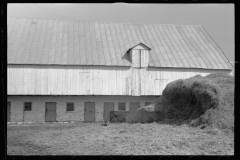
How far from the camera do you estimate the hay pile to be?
10508 mm

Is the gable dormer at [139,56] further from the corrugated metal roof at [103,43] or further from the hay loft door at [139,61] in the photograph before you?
the corrugated metal roof at [103,43]

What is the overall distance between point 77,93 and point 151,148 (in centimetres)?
1483

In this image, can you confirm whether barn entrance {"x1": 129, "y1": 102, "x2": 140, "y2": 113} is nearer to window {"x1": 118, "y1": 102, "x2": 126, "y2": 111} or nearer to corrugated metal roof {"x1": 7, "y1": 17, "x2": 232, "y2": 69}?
window {"x1": 118, "y1": 102, "x2": 126, "y2": 111}

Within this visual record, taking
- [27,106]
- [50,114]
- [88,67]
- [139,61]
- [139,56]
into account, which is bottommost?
[50,114]

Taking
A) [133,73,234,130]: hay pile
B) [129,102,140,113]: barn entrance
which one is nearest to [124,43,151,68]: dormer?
[129,102,140,113]: barn entrance

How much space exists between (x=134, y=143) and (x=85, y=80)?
14384 millimetres

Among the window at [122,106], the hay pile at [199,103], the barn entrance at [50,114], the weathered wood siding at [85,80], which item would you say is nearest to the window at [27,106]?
the weathered wood siding at [85,80]

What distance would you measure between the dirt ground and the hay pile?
838 mm

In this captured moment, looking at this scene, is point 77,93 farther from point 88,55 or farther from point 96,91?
point 88,55

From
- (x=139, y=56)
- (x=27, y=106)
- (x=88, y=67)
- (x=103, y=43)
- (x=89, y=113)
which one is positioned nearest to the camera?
(x=27, y=106)

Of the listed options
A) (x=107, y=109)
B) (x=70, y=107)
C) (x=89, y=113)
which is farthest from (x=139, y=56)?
(x=70, y=107)

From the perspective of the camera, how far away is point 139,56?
23.1m

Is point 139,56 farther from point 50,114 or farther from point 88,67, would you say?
point 50,114

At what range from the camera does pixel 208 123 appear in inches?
407
